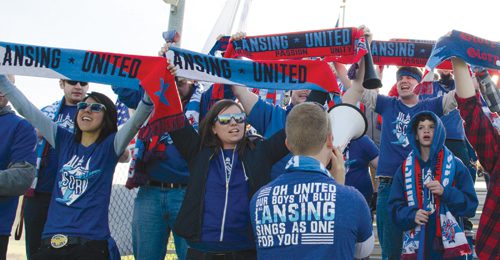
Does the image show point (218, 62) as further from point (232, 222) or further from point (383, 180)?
point (383, 180)

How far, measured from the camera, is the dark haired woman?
10.7ft

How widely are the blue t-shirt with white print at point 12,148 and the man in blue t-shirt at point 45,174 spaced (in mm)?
131

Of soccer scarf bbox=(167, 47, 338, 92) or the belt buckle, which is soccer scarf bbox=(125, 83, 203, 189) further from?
the belt buckle

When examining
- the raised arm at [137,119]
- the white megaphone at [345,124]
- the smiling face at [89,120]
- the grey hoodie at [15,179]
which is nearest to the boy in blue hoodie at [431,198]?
the white megaphone at [345,124]

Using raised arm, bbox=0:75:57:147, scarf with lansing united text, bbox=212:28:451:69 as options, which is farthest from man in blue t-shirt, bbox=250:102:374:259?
raised arm, bbox=0:75:57:147

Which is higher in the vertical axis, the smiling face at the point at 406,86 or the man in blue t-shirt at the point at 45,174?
the smiling face at the point at 406,86

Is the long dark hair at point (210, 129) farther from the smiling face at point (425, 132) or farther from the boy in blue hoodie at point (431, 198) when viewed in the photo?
the smiling face at point (425, 132)

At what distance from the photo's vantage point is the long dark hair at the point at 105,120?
3.96 metres

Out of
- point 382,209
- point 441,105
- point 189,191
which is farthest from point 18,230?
point 441,105

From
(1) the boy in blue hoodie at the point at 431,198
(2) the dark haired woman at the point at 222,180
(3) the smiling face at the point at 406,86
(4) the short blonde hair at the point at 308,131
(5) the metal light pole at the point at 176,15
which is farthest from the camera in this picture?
(5) the metal light pole at the point at 176,15

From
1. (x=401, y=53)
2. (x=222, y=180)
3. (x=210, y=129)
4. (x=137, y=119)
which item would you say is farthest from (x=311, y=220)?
(x=401, y=53)

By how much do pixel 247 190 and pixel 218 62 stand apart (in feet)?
3.37

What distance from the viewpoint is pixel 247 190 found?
11.0ft

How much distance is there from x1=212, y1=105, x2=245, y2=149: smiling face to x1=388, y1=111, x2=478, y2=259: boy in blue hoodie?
Answer: 4.94ft
